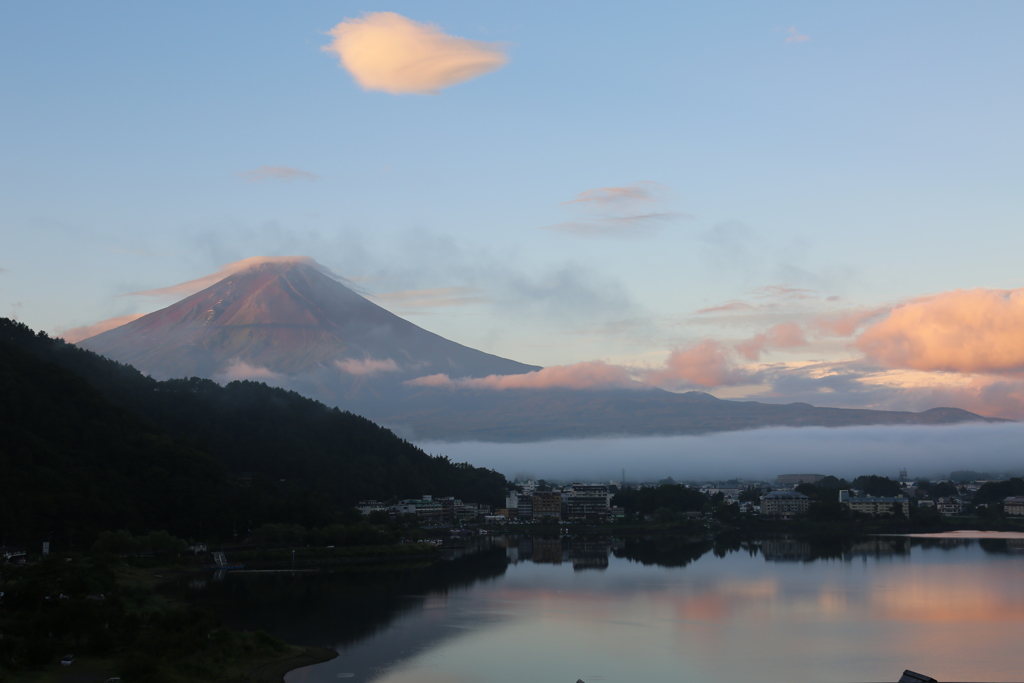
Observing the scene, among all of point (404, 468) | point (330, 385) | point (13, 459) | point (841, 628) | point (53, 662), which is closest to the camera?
point (53, 662)

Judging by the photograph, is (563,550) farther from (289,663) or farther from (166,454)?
(289,663)

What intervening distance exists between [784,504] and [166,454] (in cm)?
4823

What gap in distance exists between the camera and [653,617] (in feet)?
92.7

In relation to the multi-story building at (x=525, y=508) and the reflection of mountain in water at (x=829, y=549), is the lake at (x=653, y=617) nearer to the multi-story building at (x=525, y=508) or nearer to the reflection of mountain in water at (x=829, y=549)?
the reflection of mountain in water at (x=829, y=549)

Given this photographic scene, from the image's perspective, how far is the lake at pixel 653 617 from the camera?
21203 mm

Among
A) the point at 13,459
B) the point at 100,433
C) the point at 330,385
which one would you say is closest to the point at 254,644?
the point at 13,459

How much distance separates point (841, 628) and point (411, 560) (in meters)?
24.0

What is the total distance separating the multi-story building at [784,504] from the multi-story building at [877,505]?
3.09m

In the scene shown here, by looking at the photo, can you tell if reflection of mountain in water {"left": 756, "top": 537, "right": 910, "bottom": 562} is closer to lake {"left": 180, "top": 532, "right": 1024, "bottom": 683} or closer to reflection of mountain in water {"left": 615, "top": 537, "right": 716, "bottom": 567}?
lake {"left": 180, "top": 532, "right": 1024, "bottom": 683}

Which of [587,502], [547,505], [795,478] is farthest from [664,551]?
[795,478]

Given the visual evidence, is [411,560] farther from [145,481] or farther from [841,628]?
[841,628]

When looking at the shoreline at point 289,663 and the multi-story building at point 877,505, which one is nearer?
the shoreline at point 289,663

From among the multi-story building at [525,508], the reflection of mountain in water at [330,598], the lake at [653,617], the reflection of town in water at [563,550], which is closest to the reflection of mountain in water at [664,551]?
the lake at [653,617]

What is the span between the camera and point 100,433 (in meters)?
44.8
